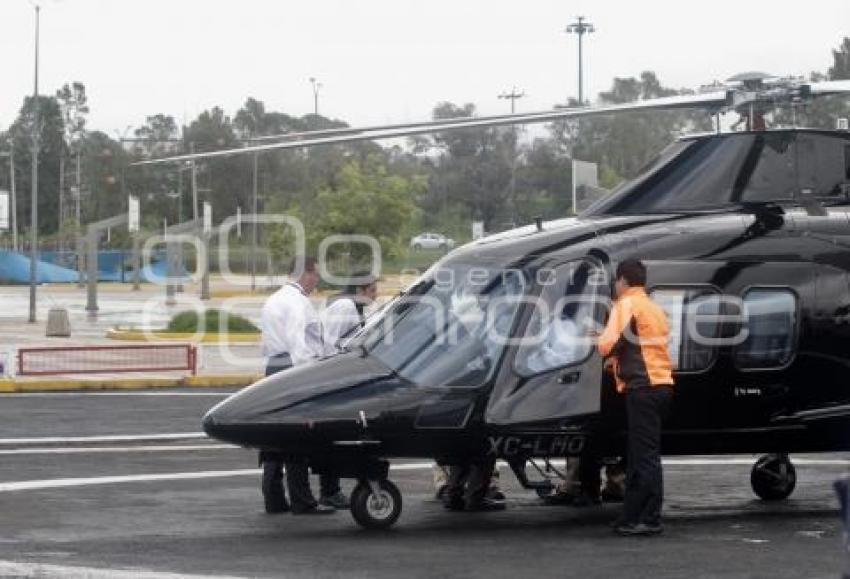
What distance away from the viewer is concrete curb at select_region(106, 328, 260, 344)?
119 feet

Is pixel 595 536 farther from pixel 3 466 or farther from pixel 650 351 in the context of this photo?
pixel 3 466

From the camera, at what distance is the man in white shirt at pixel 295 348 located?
40.5 ft

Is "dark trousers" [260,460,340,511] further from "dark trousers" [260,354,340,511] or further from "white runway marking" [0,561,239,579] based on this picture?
"white runway marking" [0,561,239,579]

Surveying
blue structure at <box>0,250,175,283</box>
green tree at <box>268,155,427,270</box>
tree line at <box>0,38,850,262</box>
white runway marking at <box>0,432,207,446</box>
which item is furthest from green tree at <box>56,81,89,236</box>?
white runway marking at <box>0,432,207,446</box>

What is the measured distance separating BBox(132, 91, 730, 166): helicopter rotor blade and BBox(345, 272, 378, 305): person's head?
53.1 inches

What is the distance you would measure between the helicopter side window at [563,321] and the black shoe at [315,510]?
214cm

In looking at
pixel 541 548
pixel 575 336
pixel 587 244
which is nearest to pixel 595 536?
pixel 541 548

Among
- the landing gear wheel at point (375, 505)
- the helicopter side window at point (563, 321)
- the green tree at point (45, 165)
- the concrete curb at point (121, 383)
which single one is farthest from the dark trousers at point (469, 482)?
the green tree at point (45, 165)

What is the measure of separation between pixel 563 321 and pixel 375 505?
1.88 m

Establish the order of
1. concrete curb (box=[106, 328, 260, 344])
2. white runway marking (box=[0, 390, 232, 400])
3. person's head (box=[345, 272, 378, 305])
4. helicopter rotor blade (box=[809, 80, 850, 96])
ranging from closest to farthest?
helicopter rotor blade (box=[809, 80, 850, 96])
person's head (box=[345, 272, 378, 305])
white runway marking (box=[0, 390, 232, 400])
concrete curb (box=[106, 328, 260, 344])

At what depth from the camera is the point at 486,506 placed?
498 inches

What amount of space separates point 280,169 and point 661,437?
97.9 meters

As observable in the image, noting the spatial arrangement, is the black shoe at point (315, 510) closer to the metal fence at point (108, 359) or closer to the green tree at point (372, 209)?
the metal fence at point (108, 359)

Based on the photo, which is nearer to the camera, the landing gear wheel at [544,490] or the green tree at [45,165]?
the landing gear wheel at [544,490]
